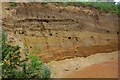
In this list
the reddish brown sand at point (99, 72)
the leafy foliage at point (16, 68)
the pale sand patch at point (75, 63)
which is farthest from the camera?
the pale sand patch at point (75, 63)

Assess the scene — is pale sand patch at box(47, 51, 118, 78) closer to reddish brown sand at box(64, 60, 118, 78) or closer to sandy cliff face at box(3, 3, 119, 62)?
sandy cliff face at box(3, 3, 119, 62)

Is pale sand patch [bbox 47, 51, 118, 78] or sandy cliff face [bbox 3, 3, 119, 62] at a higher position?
sandy cliff face [bbox 3, 3, 119, 62]

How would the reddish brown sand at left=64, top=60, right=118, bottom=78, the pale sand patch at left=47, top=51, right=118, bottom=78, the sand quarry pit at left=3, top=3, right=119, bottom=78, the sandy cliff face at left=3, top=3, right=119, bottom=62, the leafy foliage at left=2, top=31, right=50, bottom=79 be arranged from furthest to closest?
the sandy cliff face at left=3, top=3, right=119, bottom=62, the sand quarry pit at left=3, top=3, right=119, bottom=78, the pale sand patch at left=47, top=51, right=118, bottom=78, the reddish brown sand at left=64, top=60, right=118, bottom=78, the leafy foliage at left=2, top=31, right=50, bottom=79

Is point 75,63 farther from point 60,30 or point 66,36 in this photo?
point 60,30

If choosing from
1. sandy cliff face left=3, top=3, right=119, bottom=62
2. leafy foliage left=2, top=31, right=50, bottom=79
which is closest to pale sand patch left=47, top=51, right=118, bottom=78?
sandy cliff face left=3, top=3, right=119, bottom=62

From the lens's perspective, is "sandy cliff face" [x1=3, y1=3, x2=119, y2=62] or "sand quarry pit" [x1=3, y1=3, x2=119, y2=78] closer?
"sand quarry pit" [x1=3, y1=3, x2=119, y2=78]

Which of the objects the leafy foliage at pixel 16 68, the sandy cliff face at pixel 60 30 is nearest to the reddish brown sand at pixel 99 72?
the sandy cliff face at pixel 60 30

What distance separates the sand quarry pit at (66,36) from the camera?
12.9m

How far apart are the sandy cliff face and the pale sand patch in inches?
8.5

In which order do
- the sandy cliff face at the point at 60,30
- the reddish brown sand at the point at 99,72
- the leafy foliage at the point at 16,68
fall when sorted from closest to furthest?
the leafy foliage at the point at 16,68 → the reddish brown sand at the point at 99,72 → the sandy cliff face at the point at 60,30

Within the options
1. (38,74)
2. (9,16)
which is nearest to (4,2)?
(9,16)

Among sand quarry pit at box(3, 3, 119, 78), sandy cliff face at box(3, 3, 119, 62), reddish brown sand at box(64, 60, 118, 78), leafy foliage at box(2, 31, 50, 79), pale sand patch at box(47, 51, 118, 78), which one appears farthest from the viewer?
sandy cliff face at box(3, 3, 119, 62)

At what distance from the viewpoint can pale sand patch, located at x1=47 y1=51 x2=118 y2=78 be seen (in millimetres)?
12512

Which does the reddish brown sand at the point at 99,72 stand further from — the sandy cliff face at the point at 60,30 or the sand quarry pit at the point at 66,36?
the sandy cliff face at the point at 60,30
